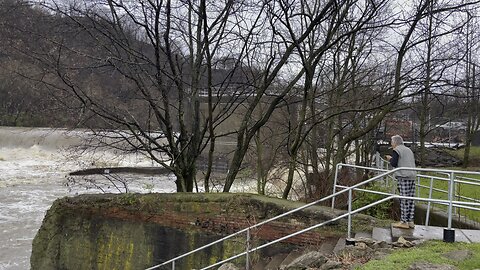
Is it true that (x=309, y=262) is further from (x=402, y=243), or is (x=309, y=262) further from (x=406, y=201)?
(x=406, y=201)

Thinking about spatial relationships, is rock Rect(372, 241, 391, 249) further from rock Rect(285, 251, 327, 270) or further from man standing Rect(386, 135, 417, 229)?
man standing Rect(386, 135, 417, 229)

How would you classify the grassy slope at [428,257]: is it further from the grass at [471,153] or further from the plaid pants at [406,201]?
the grass at [471,153]

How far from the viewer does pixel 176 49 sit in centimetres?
1141

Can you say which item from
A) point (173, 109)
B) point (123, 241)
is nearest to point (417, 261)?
point (123, 241)

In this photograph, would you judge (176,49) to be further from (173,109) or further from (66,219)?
(66,219)

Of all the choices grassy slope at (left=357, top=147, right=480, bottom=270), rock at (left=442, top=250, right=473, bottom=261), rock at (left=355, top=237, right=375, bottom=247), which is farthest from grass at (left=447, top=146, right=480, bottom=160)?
rock at (left=442, top=250, right=473, bottom=261)

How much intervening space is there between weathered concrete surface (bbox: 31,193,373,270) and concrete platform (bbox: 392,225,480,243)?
3.32 ft

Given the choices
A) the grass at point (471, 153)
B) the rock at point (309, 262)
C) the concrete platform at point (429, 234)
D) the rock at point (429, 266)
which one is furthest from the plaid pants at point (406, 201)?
the grass at point (471, 153)

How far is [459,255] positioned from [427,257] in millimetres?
372

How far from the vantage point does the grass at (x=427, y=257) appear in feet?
15.7

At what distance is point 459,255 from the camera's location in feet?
16.6

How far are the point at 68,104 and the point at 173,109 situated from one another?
241cm

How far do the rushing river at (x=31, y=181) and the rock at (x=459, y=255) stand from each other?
732 cm

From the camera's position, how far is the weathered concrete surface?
8211 millimetres
